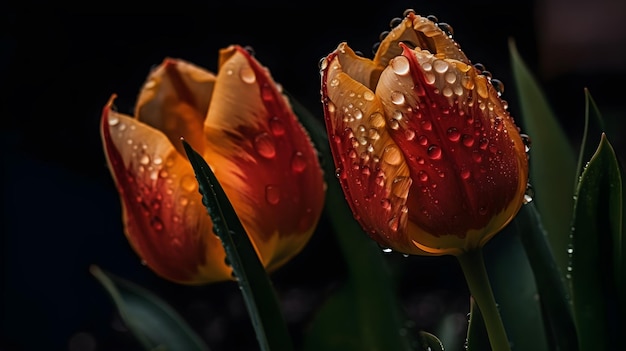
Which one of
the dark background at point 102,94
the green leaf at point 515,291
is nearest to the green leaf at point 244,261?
the green leaf at point 515,291

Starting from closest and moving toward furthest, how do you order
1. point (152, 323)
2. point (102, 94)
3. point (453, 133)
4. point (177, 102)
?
point (453, 133) → point (177, 102) → point (152, 323) → point (102, 94)

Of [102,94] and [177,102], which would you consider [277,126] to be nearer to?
[177,102]

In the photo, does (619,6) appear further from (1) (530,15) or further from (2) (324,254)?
(2) (324,254)

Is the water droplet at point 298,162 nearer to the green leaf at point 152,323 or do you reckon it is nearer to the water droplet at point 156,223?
the water droplet at point 156,223

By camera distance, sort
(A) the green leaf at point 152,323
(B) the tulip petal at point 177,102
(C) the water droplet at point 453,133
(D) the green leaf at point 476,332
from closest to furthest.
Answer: (C) the water droplet at point 453,133 < (D) the green leaf at point 476,332 < (B) the tulip petal at point 177,102 < (A) the green leaf at point 152,323

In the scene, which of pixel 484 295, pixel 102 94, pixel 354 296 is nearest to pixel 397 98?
pixel 484 295

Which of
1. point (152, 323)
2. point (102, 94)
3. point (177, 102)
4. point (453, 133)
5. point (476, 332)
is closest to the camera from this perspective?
point (453, 133)
